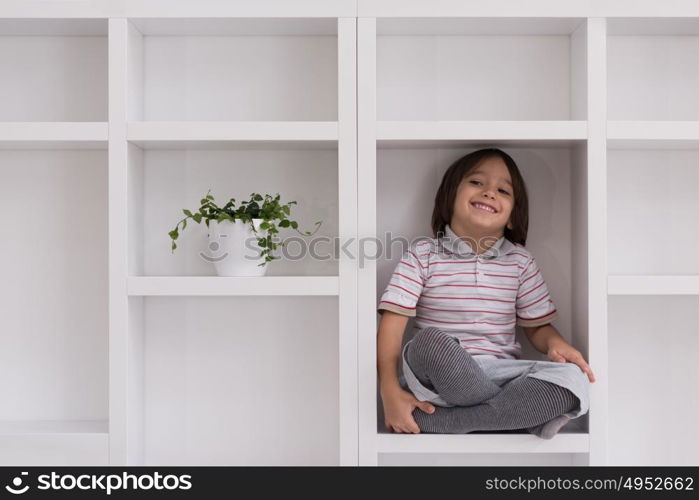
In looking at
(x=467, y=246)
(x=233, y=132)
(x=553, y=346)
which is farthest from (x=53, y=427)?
(x=553, y=346)

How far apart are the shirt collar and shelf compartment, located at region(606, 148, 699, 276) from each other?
26cm

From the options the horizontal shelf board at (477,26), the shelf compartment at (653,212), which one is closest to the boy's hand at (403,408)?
the shelf compartment at (653,212)

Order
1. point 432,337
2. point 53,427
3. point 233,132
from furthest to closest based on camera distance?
point 53,427 → point 233,132 → point 432,337

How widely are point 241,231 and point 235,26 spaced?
0.44 metres

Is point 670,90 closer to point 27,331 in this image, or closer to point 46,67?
point 46,67

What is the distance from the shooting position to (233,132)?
137 centimetres

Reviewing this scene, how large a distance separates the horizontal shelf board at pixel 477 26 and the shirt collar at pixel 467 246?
0.43m

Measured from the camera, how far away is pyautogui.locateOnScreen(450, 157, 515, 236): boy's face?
1429 mm

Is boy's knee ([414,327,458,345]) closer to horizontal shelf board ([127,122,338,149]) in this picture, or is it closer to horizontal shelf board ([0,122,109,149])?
horizontal shelf board ([127,122,338,149])

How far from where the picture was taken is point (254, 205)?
4.71 ft

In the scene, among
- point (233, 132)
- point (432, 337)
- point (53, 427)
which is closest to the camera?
point (432, 337)

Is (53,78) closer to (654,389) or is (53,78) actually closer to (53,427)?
(53,427)

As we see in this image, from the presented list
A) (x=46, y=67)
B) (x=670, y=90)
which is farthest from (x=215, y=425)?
(x=670, y=90)

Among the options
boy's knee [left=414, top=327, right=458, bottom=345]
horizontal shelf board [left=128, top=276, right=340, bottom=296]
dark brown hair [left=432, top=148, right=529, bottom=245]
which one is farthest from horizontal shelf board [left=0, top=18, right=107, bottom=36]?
boy's knee [left=414, top=327, right=458, bottom=345]
